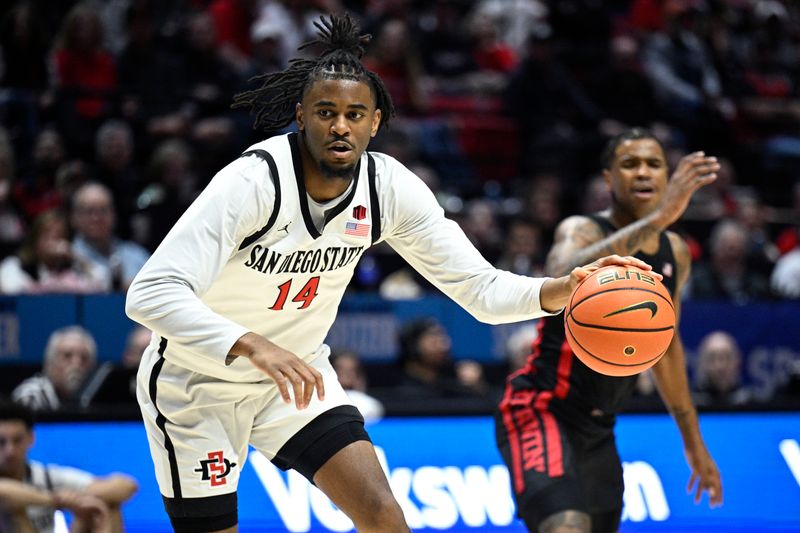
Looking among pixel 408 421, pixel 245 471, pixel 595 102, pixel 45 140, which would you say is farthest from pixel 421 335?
pixel 595 102

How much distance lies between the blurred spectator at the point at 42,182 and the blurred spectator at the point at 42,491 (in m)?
3.82

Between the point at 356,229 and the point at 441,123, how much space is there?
23.7 ft

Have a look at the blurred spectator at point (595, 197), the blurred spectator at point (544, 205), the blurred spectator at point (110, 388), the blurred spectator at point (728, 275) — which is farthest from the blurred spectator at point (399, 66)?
the blurred spectator at point (110, 388)

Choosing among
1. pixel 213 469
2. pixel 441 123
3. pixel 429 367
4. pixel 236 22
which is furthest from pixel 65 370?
pixel 441 123

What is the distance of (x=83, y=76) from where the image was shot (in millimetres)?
10094

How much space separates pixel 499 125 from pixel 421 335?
13.5 feet

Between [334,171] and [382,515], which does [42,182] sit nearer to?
[334,171]

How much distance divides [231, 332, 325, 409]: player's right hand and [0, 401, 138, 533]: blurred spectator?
2263 mm

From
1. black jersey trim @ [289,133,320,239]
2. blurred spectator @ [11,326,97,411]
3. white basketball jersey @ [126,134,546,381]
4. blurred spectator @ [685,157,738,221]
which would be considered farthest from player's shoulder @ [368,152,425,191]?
blurred spectator @ [685,157,738,221]

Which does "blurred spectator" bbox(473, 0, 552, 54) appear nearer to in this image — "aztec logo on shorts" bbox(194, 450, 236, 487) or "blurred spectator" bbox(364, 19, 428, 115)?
"blurred spectator" bbox(364, 19, 428, 115)

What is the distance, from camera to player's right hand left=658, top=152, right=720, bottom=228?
4352 millimetres

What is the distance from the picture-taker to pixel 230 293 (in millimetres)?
3973

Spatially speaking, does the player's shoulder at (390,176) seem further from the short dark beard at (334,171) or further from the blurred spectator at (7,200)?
the blurred spectator at (7,200)

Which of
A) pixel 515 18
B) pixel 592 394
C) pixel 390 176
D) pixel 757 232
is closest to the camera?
pixel 390 176
